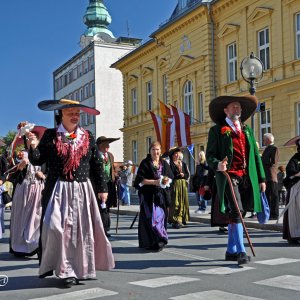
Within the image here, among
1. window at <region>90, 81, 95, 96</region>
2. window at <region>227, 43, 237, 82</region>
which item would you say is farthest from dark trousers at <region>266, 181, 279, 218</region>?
window at <region>90, 81, 95, 96</region>

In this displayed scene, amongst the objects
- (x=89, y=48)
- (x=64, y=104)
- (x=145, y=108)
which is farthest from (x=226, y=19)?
(x=89, y=48)

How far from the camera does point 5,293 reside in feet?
18.9

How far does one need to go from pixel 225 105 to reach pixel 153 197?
2.43 meters

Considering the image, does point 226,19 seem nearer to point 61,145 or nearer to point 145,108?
point 145,108

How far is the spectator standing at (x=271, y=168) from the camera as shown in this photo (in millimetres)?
13062

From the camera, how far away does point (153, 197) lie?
9.33m

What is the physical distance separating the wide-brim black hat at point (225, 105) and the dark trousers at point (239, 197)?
0.88 meters

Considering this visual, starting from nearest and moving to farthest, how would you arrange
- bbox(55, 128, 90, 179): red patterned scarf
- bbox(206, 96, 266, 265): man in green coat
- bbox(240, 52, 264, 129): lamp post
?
bbox(55, 128, 90, 179): red patterned scarf, bbox(206, 96, 266, 265): man in green coat, bbox(240, 52, 264, 129): lamp post

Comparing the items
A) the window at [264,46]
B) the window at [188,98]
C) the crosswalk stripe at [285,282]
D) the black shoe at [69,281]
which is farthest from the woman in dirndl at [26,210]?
the window at [188,98]

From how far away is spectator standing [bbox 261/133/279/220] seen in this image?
42.9ft

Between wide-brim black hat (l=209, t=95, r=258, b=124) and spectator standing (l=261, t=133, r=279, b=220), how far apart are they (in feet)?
17.7

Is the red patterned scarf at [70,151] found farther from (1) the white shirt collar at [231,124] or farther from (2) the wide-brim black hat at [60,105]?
(1) the white shirt collar at [231,124]

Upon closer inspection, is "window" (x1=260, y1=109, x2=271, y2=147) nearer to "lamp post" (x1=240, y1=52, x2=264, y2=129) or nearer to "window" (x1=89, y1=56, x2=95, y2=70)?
"lamp post" (x1=240, y1=52, x2=264, y2=129)

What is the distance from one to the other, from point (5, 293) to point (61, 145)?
5.42 ft
